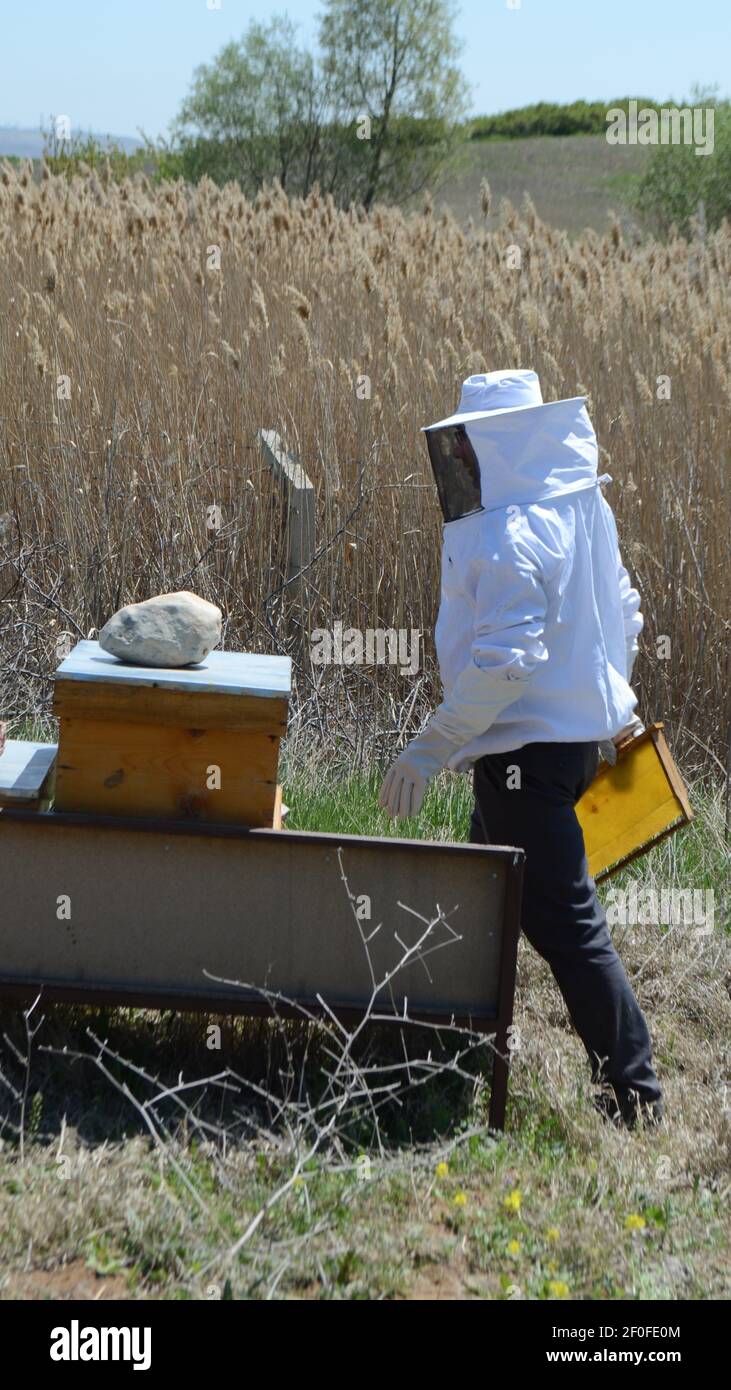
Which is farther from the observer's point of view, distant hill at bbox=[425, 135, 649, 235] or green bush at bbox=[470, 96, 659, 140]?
green bush at bbox=[470, 96, 659, 140]

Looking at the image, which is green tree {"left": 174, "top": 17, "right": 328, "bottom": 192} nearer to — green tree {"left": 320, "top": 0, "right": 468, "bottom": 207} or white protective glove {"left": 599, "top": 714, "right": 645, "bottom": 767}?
green tree {"left": 320, "top": 0, "right": 468, "bottom": 207}

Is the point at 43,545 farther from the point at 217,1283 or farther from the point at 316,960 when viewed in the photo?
the point at 217,1283

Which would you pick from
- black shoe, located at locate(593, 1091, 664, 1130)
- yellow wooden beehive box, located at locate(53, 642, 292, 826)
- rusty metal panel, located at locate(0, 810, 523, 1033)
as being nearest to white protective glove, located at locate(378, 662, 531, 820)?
rusty metal panel, located at locate(0, 810, 523, 1033)

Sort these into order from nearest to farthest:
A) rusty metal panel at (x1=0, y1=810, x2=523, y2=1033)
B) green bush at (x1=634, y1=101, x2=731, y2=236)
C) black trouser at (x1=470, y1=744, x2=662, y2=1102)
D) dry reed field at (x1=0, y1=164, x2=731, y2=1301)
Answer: dry reed field at (x1=0, y1=164, x2=731, y2=1301), rusty metal panel at (x1=0, y1=810, x2=523, y2=1033), black trouser at (x1=470, y1=744, x2=662, y2=1102), green bush at (x1=634, y1=101, x2=731, y2=236)

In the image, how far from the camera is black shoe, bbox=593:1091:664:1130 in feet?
10.9

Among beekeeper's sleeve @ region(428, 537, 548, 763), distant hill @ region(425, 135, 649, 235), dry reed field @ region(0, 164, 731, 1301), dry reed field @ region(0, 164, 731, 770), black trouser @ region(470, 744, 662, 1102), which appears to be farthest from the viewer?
distant hill @ region(425, 135, 649, 235)

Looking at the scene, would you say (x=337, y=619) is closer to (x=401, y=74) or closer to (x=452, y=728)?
(x=452, y=728)

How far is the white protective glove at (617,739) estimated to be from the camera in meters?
3.54

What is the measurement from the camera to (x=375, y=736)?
5758 mm

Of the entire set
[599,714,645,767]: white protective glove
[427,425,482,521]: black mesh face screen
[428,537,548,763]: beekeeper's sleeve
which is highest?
[427,425,482,521]: black mesh face screen

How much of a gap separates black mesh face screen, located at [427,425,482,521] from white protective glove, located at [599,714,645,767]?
72 cm

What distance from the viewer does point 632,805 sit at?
12.0 feet

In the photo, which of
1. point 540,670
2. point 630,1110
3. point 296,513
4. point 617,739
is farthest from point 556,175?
point 630,1110

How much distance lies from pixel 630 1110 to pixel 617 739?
3.27 feet
